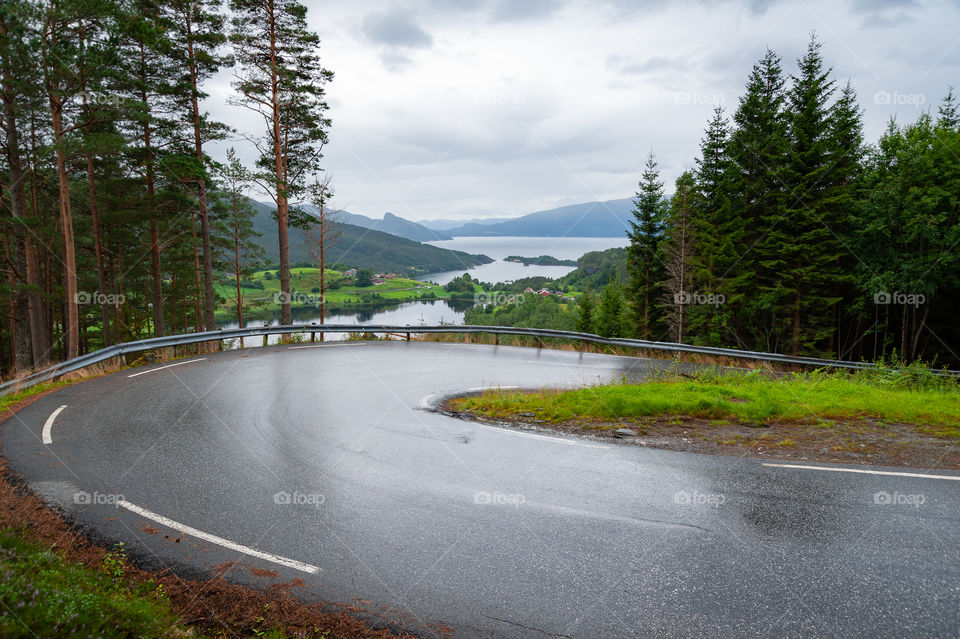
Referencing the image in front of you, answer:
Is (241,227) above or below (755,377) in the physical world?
above

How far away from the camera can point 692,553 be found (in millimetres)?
3941

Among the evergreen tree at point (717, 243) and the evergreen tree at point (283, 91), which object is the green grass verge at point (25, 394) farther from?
the evergreen tree at point (717, 243)

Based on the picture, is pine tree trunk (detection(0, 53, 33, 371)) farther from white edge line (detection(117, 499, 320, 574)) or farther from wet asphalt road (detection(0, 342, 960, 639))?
white edge line (detection(117, 499, 320, 574))

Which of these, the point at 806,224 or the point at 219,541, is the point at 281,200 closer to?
the point at 219,541

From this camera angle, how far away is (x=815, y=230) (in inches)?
949

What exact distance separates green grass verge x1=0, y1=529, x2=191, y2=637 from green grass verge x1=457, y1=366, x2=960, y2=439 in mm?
5954

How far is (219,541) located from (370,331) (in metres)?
16.0

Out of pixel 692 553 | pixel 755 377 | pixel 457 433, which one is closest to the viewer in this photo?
pixel 692 553

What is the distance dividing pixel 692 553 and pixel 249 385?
10043mm

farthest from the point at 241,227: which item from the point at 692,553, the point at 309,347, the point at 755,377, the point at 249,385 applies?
the point at 692,553

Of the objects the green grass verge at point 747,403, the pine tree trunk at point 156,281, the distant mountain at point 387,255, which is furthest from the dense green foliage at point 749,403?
the distant mountain at point 387,255

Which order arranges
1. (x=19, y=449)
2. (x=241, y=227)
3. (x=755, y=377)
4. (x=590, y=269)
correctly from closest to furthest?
(x=19, y=449) → (x=755, y=377) → (x=241, y=227) → (x=590, y=269)

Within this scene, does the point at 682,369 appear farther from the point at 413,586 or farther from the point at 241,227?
the point at 241,227

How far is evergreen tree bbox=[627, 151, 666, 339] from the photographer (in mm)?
34219
